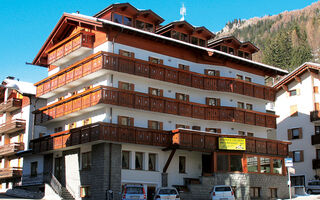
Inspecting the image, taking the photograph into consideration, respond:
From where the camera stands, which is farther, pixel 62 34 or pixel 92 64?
pixel 62 34

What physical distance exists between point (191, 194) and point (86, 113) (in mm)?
11401

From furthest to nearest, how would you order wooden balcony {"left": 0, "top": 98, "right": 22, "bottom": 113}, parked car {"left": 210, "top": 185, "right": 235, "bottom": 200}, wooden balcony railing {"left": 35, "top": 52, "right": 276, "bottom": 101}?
wooden balcony {"left": 0, "top": 98, "right": 22, "bottom": 113}
wooden balcony railing {"left": 35, "top": 52, "right": 276, "bottom": 101}
parked car {"left": 210, "top": 185, "right": 235, "bottom": 200}

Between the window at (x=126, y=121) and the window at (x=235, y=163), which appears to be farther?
the window at (x=235, y=163)

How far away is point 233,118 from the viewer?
44.4 m

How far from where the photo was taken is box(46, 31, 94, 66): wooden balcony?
4147 cm

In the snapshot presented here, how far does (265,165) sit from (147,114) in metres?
12.2

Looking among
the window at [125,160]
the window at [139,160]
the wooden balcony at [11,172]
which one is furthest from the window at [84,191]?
the wooden balcony at [11,172]

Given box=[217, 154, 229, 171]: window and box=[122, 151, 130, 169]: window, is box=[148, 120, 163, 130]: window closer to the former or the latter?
box=[122, 151, 130, 169]: window

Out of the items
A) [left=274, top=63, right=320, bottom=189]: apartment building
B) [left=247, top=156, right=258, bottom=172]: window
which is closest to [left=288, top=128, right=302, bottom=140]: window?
[left=274, top=63, right=320, bottom=189]: apartment building

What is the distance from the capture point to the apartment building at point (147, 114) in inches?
1518

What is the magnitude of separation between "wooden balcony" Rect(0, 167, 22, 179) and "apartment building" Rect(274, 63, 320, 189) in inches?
1271

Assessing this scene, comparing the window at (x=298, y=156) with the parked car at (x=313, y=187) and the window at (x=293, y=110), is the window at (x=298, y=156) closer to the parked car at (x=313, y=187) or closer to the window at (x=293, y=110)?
the window at (x=293, y=110)

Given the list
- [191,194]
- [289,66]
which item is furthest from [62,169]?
[289,66]

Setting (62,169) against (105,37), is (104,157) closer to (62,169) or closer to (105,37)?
(62,169)
